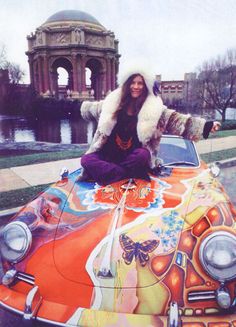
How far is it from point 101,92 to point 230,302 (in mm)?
34821

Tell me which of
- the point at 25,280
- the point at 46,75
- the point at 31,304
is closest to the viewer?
the point at 31,304

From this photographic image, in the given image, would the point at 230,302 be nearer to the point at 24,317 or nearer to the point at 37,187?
the point at 24,317

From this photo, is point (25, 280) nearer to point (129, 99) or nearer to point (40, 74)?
point (129, 99)

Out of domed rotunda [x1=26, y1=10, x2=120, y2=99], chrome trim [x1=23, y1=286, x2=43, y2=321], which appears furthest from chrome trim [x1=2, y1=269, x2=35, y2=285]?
domed rotunda [x1=26, y1=10, x2=120, y2=99]

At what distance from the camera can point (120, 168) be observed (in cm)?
243

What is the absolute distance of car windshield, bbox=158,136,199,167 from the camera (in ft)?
9.50

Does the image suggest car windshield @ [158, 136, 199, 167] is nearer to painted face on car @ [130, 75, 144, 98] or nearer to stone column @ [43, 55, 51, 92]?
painted face on car @ [130, 75, 144, 98]

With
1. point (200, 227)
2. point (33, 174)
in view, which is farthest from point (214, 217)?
point (33, 174)

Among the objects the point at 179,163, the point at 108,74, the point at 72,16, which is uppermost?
the point at 108,74

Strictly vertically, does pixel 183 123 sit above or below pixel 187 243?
above

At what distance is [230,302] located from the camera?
1585 mm

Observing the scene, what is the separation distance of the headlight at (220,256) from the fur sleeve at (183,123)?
51.2 inches

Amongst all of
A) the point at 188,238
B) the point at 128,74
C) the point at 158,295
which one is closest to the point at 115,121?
the point at 128,74

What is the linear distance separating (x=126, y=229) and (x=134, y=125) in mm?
1201
